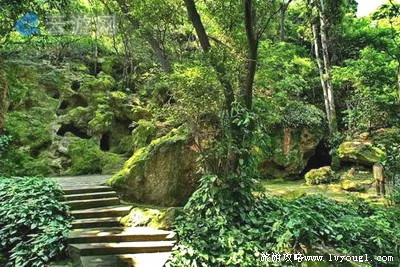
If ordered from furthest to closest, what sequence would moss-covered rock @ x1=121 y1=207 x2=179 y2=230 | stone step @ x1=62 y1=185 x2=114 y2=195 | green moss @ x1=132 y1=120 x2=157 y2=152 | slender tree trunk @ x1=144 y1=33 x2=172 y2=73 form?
green moss @ x1=132 y1=120 x2=157 y2=152
slender tree trunk @ x1=144 y1=33 x2=172 y2=73
stone step @ x1=62 y1=185 x2=114 y2=195
moss-covered rock @ x1=121 y1=207 x2=179 y2=230

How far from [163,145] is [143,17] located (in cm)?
264

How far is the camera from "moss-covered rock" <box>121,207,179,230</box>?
5.51m

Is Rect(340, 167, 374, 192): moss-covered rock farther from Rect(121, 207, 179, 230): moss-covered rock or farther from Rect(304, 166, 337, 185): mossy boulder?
Rect(121, 207, 179, 230): moss-covered rock

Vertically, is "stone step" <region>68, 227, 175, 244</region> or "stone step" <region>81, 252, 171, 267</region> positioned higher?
"stone step" <region>68, 227, 175, 244</region>

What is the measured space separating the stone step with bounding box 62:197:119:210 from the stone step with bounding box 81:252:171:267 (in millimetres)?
1772

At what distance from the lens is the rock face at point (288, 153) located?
12633 millimetres

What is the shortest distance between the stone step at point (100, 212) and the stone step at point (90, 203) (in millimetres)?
171

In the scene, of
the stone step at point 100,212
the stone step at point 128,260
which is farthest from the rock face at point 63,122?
the stone step at point 128,260

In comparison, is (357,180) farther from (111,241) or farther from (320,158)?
(111,241)

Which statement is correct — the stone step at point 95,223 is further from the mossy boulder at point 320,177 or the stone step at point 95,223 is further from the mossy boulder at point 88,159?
the mossy boulder at point 320,177

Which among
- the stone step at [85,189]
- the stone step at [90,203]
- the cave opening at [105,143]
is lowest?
the stone step at [90,203]

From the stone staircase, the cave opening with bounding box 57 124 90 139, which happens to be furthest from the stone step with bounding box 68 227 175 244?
the cave opening with bounding box 57 124 90 139

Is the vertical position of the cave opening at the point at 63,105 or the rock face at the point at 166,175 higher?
the cave opening at the point at 63,105

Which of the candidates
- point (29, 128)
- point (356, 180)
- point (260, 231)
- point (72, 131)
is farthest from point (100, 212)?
point (356, 180)
